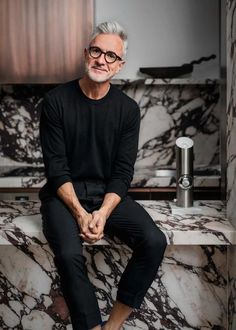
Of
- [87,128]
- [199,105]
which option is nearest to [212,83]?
[199,105]

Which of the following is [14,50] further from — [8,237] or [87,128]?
[8,237]

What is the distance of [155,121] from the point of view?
124 inches

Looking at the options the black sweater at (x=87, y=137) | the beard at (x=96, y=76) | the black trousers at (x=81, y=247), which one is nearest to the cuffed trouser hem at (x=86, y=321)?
the black trousers at (x=81, y=247)

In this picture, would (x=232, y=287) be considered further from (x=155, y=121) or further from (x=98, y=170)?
(x=155, y=121)

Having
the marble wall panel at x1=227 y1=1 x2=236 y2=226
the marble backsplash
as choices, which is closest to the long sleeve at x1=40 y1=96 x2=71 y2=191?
the marble wall panel at x1=227 y1=1 x2=236 y2=226

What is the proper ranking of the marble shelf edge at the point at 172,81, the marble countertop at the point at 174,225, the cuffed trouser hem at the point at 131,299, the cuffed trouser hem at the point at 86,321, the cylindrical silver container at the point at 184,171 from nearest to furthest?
the cuffed trouser hem at the point at 86,321
the cuffed trouser hem at the point at 131,299
the marble countertop at the point at 174,225
the cylindrical silver container at the point at 184,171
the marble shelf edge at the point at 172,81

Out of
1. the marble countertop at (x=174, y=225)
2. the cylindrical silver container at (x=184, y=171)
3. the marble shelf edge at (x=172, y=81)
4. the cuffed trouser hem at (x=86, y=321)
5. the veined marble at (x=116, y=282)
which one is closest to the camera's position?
the cuffed trouser hem at (x=86, y=321)

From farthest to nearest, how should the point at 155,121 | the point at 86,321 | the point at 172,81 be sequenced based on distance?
the point at 155,121 → the point at 172,81 → the point at 86,321

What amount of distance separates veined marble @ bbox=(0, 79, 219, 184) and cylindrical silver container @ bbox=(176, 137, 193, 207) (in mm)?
901

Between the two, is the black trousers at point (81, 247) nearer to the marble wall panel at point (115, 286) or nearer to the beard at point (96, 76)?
the marble wall panel at point (115, 286)

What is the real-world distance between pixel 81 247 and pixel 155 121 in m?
1.61

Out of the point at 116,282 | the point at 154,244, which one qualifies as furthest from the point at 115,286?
the point at 154,244

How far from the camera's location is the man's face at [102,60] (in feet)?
6.26

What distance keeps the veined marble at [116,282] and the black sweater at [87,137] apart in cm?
28
